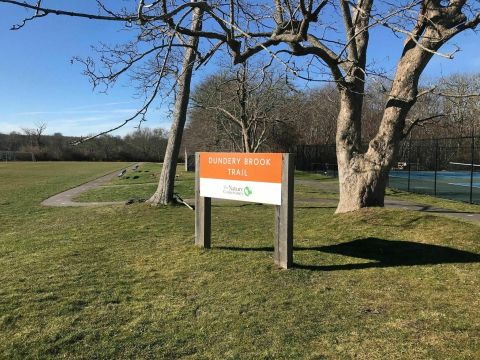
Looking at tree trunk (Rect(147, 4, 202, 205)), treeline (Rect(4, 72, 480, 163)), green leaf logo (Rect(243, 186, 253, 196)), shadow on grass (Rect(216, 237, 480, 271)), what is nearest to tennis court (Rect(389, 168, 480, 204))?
treeline (Rect(4, 72, 480, 163))

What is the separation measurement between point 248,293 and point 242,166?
2152 millimetres

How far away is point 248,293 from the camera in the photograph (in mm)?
5473

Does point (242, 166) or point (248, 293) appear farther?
point (242, 166)

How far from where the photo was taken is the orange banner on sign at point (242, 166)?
21.5 feet

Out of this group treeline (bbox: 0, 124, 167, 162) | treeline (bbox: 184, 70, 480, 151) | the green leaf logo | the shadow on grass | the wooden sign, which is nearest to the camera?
the wooden sign

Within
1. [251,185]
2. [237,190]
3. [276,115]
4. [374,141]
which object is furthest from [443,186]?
[251,185]

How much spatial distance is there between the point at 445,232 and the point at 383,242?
1.06 metres

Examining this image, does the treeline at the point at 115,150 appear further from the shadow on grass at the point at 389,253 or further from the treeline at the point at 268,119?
the shadow on grass at the point at 389,253

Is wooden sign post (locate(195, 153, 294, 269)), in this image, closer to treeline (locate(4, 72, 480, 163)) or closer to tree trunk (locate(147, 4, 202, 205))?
treeline (locate(4, 72, 480, 163))

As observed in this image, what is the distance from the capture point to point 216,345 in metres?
4.04

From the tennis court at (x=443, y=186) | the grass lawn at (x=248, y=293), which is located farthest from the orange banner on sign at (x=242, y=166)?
the tennis court at (x=443, y=186)

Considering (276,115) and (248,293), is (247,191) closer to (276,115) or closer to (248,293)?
(248,293)

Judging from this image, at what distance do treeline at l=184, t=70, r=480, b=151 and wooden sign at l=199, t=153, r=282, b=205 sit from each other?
520 centimetres

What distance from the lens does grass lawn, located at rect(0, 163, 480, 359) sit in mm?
4035
